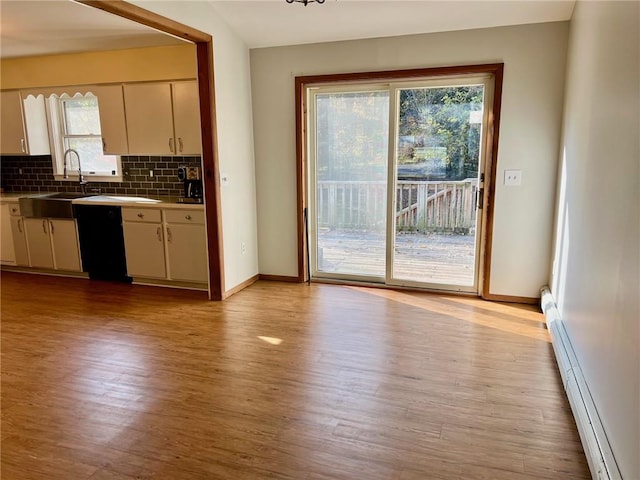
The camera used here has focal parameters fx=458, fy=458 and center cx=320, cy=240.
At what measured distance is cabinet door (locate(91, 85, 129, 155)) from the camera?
4633 mm

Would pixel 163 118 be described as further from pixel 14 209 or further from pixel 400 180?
pixel 400 180

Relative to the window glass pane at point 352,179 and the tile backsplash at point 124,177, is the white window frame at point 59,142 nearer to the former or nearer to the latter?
the tile backsplash at point 124,177

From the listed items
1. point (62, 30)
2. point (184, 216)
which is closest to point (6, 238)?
point (184, 216)

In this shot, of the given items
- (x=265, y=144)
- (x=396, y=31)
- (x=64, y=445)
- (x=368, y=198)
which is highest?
(x=396, y=31)

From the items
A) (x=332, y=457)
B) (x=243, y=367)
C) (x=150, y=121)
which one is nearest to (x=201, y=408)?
(x=243, y=367)

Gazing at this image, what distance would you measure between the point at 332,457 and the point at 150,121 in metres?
3.74

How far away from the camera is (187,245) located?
14.6 ft

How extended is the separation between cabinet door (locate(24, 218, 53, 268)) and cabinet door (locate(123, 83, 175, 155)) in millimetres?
1403

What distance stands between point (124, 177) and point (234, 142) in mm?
1679

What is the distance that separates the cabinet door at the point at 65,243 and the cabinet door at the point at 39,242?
86mm

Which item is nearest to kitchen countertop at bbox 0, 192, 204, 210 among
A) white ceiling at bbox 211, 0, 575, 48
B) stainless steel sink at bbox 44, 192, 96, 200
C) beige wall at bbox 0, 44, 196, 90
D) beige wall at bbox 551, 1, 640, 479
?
stainless steel sink at bbox 44, 192, 96, 200

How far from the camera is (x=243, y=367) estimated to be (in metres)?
2.89

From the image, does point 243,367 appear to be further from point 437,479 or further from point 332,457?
point 437,479

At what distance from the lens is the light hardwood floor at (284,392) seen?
6.59ft
